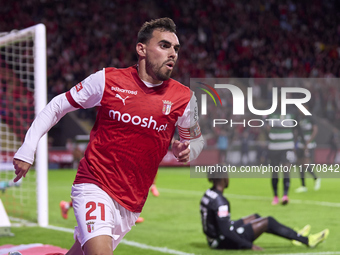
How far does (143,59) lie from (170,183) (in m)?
12.9

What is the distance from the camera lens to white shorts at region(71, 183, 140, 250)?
3531 mm

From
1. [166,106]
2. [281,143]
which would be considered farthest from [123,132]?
[281,143]

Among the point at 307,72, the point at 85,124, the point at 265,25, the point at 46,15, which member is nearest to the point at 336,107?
the point at 307,72

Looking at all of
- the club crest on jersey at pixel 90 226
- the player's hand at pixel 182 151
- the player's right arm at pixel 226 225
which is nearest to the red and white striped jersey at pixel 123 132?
the player's hand at pixel 182 151

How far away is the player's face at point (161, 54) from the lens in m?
3.83

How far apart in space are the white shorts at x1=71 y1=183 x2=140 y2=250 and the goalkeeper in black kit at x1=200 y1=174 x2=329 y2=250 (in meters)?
2.49

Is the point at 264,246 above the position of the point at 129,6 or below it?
below

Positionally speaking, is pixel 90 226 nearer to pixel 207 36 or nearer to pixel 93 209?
pixel 93 209

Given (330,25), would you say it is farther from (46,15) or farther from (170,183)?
(170,183)

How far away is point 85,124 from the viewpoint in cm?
2344

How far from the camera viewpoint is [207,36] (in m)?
30.7

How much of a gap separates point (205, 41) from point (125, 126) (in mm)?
27145

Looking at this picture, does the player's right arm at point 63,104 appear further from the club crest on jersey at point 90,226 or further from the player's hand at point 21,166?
the club crest on jersey at point 90,226

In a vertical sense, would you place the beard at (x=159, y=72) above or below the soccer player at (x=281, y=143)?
above
